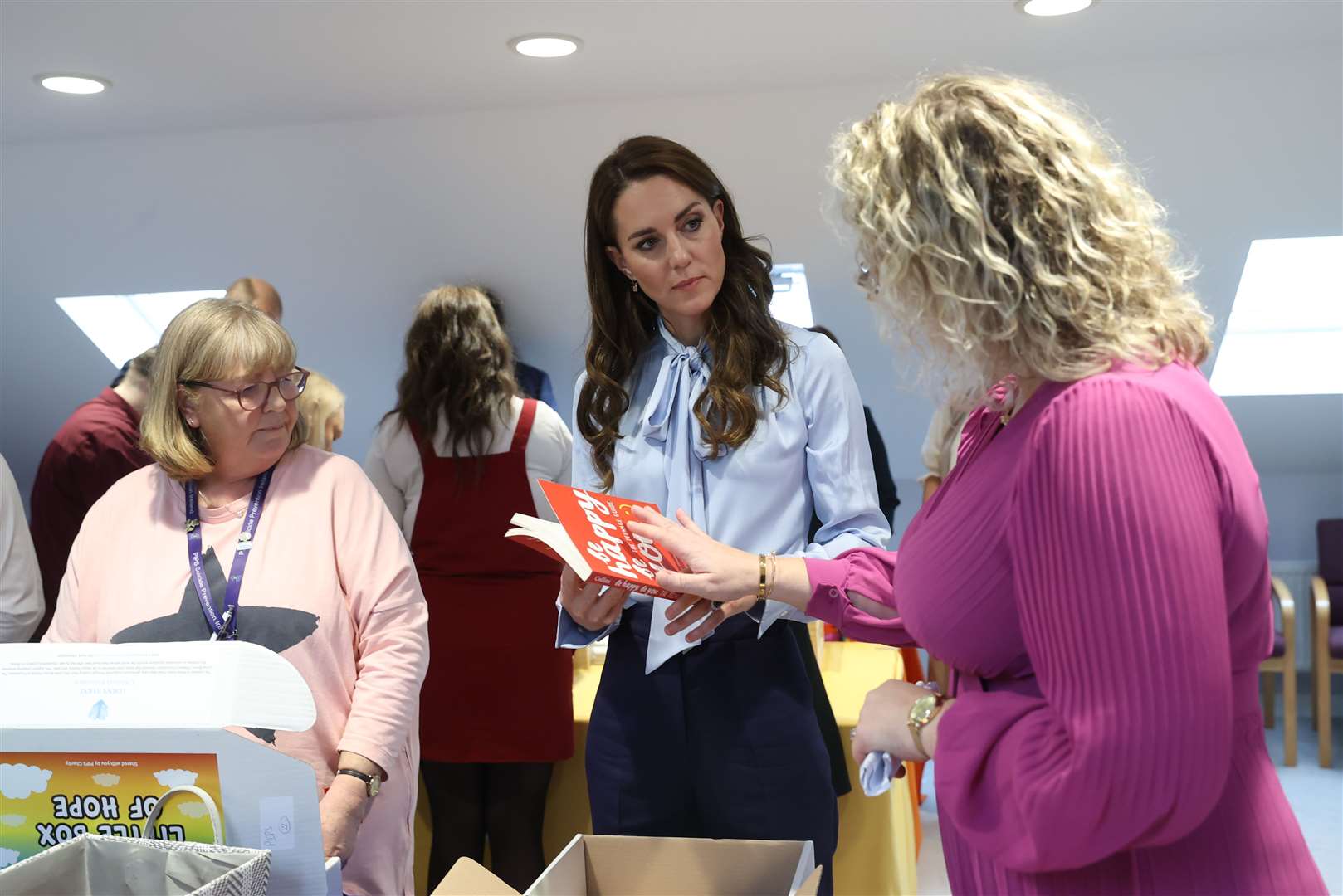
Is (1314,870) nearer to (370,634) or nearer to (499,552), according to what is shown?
(370,634)

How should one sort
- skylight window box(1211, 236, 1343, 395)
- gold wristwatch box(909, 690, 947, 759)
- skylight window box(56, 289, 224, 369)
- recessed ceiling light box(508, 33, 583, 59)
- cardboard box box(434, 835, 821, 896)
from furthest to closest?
1. skylight window box(56, 289, 224, 369)
2. skylight window box(1211, 236, 1343, 395)
3. recessed ceiling light box(508, 33, 583, 59)
4. cardboard box box(434, 835, 821, 896)
5. gold wristwatch box(909, 690, 947, 759)

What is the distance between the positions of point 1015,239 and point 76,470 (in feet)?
10.2

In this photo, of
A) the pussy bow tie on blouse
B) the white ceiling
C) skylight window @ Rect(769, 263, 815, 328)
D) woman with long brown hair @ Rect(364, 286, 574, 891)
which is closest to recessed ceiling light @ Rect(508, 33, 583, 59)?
the white ceiling

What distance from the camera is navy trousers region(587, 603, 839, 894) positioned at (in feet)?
6.02

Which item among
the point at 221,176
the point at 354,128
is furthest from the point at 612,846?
the point at 221,176

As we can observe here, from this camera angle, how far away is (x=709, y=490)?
1.90 m

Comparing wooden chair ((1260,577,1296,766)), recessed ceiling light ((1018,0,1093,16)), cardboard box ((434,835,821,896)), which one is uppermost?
recessed ceiling light ((1018,0,1093,16))

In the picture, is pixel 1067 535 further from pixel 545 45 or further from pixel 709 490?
pixel 545 45

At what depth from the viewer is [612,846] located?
5.03 ft

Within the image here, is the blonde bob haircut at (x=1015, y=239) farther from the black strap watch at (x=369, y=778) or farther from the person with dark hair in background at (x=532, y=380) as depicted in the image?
the person with dark hair in background at (x=532, y=380)

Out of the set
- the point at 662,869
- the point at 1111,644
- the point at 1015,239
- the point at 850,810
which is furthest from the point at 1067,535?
the point at 850,810

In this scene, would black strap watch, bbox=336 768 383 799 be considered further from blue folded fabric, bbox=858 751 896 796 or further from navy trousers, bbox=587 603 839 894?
blue folded fabric, bbox=858 751 896 796

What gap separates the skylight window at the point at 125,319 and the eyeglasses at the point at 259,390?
363 centimetres

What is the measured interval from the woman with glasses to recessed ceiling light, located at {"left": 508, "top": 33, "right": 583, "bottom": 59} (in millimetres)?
1685
